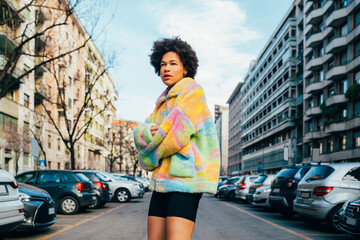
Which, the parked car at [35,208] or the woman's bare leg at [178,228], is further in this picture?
the parked car at [35,208]

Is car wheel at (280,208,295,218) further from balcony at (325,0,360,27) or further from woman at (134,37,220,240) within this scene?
balcony at (325,0,360,27)

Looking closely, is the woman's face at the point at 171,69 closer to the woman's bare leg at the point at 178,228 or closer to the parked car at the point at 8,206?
the woman's bare leg at the point at 178,228

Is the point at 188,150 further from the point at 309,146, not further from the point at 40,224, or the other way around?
the point at 309,146

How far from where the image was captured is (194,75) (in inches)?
113

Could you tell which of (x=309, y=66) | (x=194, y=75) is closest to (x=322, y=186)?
(x=194, y=75)

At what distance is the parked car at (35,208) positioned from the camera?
25.5 ft

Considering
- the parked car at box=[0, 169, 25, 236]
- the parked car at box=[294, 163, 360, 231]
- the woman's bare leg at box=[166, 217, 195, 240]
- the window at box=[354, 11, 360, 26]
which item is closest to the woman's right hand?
the woman's bare leg at box=[166, 217, 195, 240]

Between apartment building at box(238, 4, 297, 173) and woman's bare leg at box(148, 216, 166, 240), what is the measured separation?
4479 cm

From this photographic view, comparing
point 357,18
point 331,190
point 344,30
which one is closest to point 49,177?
point 331,190

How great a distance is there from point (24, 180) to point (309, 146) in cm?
4386

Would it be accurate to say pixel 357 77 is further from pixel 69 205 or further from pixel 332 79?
pixel 69 205

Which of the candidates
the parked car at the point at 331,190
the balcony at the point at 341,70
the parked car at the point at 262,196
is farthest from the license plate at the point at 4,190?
the balcony at the point at 341,70

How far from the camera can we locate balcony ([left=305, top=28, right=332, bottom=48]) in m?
44.4

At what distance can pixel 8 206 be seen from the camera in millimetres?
5984
